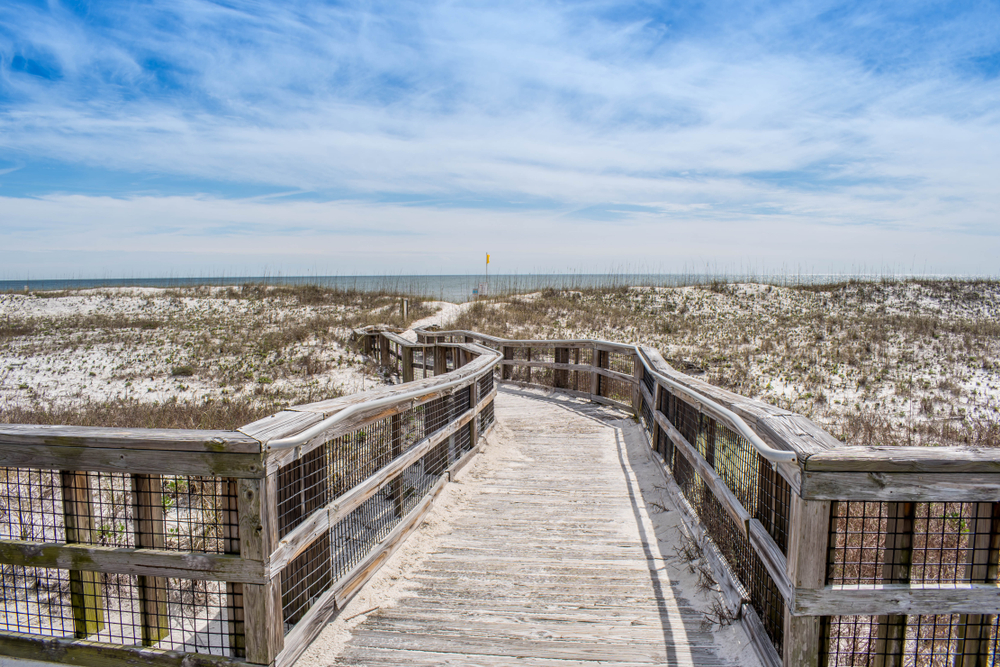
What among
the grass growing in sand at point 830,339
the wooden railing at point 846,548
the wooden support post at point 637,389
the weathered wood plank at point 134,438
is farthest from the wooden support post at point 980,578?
the grass growing in sand at point 830,339

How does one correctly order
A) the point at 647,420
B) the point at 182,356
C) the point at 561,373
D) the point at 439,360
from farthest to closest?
the point at 182,356
the point at 561,373
the point at 439,360
the point at 647,420

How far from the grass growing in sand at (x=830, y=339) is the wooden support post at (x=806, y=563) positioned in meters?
6.85

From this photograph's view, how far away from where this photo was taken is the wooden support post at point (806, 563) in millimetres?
2246

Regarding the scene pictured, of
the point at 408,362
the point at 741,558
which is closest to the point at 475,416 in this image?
the point at 741,558

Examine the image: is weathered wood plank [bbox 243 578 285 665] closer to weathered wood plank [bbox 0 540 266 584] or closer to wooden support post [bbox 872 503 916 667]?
weathered wood plank [bbox 0 540 266 584]

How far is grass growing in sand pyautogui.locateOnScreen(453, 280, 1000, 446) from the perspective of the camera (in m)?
10.4

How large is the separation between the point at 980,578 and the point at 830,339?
17448 mm

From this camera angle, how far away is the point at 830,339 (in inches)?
692

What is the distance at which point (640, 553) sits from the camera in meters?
3.95

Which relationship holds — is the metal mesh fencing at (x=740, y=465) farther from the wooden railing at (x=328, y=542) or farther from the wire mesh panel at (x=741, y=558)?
the wire mesh panel at (x=741, y=558)

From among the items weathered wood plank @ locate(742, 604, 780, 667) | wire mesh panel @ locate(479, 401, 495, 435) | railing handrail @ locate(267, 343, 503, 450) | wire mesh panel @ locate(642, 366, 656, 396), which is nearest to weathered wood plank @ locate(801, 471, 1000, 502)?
weathered wood plank @ locate(742, 604, 780, 667)

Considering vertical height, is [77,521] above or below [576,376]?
above

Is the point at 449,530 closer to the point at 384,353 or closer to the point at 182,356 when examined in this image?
the point at 384,353

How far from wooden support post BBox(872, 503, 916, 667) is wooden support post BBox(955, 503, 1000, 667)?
254mm
